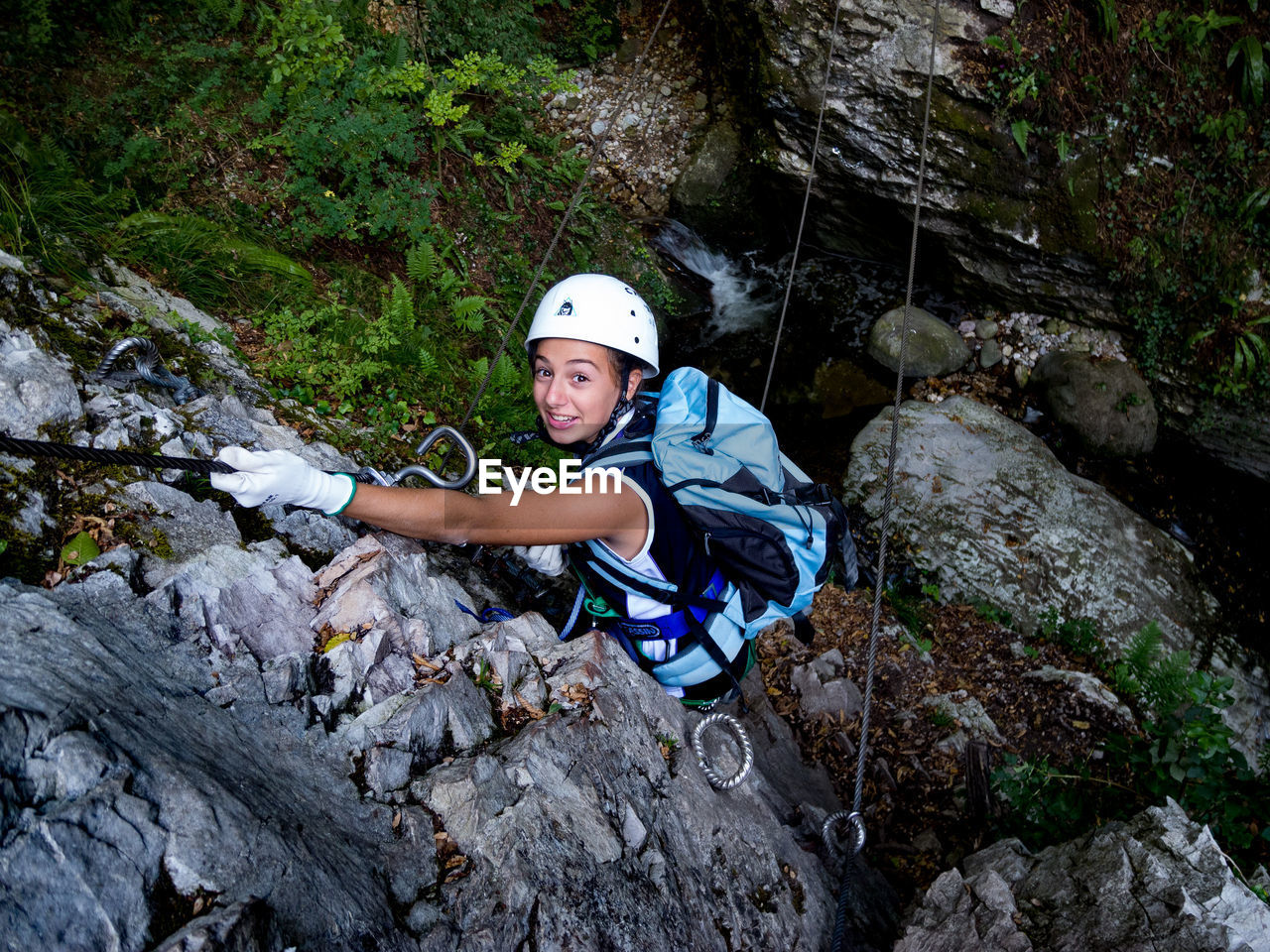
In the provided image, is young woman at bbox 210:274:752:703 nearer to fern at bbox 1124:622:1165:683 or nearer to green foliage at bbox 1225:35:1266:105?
fern at bbox 1124:622:1165:683

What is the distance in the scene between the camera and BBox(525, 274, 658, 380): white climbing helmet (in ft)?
11.6

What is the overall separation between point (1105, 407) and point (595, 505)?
8220 mm

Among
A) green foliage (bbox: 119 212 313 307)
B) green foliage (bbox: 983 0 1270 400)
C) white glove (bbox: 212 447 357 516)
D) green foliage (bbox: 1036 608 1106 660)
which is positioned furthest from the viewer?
green foliage (bbox: 983 0 1270 400)

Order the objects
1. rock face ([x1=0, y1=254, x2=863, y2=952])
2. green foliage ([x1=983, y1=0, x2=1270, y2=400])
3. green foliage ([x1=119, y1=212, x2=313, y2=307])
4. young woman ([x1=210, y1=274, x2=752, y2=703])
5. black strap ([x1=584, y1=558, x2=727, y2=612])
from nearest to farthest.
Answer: rock face ([x1=0, y1=254, x2=863, y2=952])
young woman ([x1=210, y1=274, x2=752, y2=703])
black strap ([x1=584, y1=558, x2=727, y2=612])
green foliage ([x1=119, y1=212, x2=313, y2=307])
green foliage ([x1=983, y1=0, x2=1270, y2=400])

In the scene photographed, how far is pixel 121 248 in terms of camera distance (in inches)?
180

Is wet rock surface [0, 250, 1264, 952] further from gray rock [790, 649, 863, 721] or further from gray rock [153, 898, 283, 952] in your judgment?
gray rock [790, 649, 863, 721]

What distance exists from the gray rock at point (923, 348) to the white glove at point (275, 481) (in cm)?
789

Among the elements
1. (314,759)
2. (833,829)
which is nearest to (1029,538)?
(833,829)

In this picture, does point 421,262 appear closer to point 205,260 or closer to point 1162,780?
point 205,260

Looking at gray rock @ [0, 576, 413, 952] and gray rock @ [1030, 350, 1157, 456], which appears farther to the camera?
gray rock @ [1030, 350, 1157, 456]

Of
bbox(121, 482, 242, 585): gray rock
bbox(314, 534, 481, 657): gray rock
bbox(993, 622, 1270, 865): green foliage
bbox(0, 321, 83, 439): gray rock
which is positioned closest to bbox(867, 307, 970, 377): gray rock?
bbox(993, 622, 1270, 865): green foliage

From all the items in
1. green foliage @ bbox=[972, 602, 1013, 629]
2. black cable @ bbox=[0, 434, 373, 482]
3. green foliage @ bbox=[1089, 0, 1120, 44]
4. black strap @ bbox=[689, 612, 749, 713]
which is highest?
green foliage @ bbox=[1089, 0, 1120, 44]

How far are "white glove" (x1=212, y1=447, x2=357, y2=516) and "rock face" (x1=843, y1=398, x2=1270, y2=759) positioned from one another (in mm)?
6111

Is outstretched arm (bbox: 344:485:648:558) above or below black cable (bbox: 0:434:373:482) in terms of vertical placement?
below
